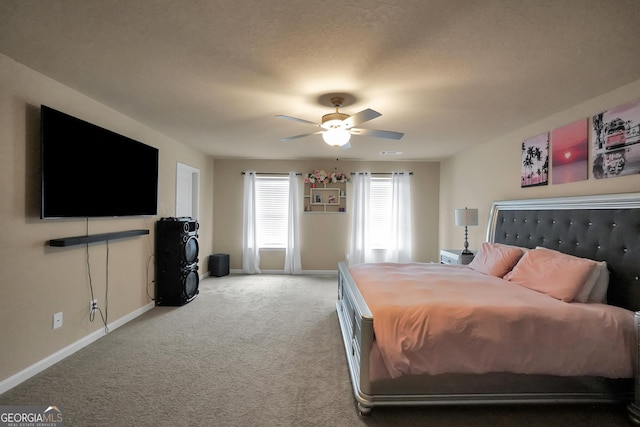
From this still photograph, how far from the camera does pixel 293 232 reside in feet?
→ 18.7

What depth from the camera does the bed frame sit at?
185 cm

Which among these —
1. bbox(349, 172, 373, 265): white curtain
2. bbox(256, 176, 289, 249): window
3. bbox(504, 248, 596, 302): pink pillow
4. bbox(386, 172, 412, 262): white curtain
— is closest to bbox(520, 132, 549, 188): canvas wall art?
bbox(504, 248, 596, 302): pink pillow

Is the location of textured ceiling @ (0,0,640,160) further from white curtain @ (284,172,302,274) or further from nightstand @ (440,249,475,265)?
white curtain @ (284,172,302,274)

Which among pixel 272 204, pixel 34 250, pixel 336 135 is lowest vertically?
pixel 34 250

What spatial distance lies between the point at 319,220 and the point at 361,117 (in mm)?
3621

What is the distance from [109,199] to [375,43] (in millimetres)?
2885

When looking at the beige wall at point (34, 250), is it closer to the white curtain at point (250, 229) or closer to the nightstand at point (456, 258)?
the white curtain at point (250, 229)

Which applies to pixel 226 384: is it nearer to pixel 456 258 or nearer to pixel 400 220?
pixel 456 258

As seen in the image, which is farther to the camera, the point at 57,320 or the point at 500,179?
the point at 500,179

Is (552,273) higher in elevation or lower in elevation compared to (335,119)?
lower

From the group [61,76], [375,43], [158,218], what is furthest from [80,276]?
[375,43]

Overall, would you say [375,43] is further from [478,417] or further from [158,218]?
[158,218]

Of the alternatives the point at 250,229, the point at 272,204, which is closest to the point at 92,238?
the point at 250,229

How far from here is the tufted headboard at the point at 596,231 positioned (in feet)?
6.92
